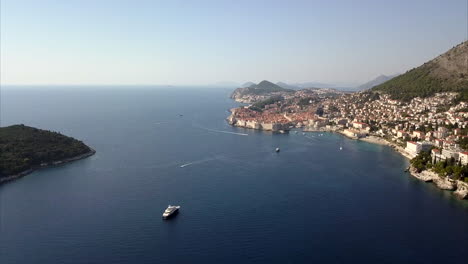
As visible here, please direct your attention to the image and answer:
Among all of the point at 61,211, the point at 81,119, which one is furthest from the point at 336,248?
the point at 81,119

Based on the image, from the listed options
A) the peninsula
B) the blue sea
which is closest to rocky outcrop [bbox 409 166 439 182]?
the peninsula

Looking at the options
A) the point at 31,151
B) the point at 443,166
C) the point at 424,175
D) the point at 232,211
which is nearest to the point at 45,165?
the point at 31,151

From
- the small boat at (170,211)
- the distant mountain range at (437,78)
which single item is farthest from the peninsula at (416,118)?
the small boat at (170,211)

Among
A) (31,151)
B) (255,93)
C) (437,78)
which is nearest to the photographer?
(31,151)

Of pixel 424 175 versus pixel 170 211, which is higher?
pixel 424 175

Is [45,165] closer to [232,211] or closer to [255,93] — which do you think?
[232,211]

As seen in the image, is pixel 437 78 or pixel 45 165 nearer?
pixel 45 165

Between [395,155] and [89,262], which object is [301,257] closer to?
[89,262]
